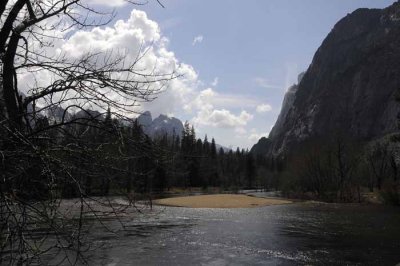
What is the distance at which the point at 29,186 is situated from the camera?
4023 mm

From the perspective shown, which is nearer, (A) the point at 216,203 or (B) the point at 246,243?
(B) the point at 246,243

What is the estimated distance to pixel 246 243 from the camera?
73.6 ft

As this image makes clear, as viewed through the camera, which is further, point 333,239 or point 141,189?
point 333,239

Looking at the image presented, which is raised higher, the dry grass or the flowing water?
the dry grass

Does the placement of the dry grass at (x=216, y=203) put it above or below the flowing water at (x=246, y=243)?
above

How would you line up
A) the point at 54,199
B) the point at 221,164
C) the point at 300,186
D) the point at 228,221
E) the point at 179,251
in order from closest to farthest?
the point at 54,199
the point at 179,251
the point at 228,221
the point at 300,186
the point at 221,164

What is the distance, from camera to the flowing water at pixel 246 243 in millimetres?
17859

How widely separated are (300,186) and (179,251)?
67.2 metres

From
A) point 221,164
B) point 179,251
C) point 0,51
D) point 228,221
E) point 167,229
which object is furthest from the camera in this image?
point 221,164

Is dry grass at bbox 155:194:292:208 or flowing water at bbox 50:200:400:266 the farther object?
dry grass at bbox 155:194:292:208

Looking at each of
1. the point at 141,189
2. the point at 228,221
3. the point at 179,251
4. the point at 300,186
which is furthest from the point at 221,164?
the point at 141,189

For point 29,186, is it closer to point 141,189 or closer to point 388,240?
point 141,189

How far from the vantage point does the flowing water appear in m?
17.9

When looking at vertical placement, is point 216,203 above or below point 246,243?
above
